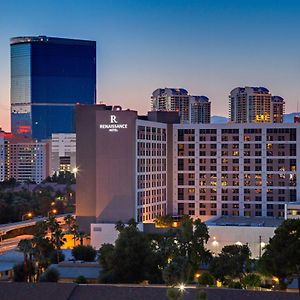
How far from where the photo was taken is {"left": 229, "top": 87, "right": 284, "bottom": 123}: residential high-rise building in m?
135

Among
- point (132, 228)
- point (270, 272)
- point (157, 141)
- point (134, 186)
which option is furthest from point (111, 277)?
point (157, 141)

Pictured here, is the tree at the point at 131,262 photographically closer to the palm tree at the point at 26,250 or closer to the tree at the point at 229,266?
the tree at the point at 229,266

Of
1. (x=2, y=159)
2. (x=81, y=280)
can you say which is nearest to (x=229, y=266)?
(x=81, y=280)

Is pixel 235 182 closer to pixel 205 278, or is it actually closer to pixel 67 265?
pixel 67 265

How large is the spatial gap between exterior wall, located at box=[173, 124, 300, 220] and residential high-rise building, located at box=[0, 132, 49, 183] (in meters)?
113

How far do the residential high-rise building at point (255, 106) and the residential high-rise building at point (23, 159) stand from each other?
6506 centimetres

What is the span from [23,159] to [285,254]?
161 meters

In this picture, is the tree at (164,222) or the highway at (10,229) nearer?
the highway at (10,229)

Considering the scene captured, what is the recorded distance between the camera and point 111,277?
141 feet

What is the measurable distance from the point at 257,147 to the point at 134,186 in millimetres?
16249

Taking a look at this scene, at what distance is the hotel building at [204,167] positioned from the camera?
7100cm

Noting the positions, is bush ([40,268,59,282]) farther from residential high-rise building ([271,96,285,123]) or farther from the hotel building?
residential high-rise building ([271,96,285,123])

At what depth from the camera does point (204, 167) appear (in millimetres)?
79312

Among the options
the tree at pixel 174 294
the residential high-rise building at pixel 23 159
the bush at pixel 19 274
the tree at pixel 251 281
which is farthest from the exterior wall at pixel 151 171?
the residential high-rise building at pixel 23 159
